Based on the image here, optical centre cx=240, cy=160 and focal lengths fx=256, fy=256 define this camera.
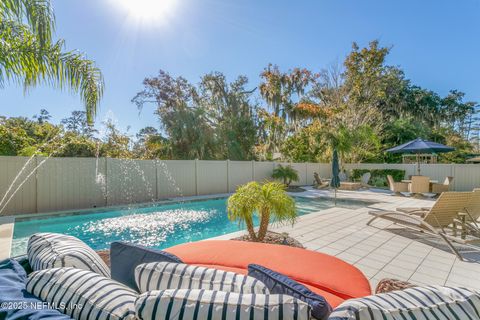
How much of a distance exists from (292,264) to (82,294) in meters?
1.54

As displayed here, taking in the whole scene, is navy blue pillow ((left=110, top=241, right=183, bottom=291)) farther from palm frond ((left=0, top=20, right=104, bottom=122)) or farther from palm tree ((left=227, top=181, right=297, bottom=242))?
palm frond ((left=0, top=20, right=104, bottom=122))

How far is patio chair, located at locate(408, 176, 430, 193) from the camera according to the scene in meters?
9.66

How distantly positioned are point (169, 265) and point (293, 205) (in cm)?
295

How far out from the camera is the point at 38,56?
150 inches

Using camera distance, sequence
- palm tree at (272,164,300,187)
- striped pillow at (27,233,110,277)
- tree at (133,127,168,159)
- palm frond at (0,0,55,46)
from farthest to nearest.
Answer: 1. tree at (133,127,168,159)
2. palm tree at (272,164,300,187)
3. palm frond at (0,0,55,46)
4. striped pillow at (27,233,110,277)

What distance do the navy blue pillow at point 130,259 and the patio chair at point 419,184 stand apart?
1079 cm

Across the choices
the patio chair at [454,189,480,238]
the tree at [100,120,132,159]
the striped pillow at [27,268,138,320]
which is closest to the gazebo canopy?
the patio chair at [454,189,480,238]

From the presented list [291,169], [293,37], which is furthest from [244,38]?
[291,169]

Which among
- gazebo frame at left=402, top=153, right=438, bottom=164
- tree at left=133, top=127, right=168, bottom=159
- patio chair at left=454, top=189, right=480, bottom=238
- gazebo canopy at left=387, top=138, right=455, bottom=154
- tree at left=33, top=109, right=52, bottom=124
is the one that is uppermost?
tree at left=33, top=109, right=52, bottom=124

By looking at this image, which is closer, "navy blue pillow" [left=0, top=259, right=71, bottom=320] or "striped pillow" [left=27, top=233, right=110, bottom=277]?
"navy blue pillow" [left=0, top=259, right=71, bottom=320]

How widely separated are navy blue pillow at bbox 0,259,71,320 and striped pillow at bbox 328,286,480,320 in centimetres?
105

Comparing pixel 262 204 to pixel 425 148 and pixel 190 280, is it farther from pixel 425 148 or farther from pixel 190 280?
pixel 425 148

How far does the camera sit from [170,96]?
1638 centimetres

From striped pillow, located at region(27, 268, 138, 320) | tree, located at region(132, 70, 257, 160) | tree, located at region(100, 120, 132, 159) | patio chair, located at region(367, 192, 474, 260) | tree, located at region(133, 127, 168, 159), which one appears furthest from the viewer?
tree, located at region(132, 70, 257, 160)
